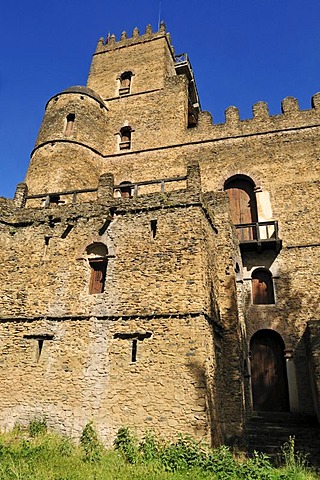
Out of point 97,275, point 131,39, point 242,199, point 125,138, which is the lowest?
point 97,275

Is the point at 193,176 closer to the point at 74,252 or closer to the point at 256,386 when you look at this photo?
the point at 74,252

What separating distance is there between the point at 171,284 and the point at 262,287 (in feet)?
21.4

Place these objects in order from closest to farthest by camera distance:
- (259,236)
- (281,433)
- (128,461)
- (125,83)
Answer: (128,461)
(281,433)
(259,236)
(125,83)

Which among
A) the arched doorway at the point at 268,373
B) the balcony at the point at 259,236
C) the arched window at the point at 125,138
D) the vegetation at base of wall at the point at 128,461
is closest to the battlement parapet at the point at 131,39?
the arched window at the point at 125,138

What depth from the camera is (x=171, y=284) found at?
35.3 feet

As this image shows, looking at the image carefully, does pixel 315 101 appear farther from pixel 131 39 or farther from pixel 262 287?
pixel 131 39

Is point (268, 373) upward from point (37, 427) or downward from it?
upward

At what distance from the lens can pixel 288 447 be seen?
10.1 meters

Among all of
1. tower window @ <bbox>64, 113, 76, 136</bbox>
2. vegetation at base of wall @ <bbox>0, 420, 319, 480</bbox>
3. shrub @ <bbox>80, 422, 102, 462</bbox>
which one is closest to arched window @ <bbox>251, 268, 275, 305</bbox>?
vegetation at base of wall @ <bbox>0, 420, 319, 480</bbox>

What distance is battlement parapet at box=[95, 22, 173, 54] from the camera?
24464 millimetres

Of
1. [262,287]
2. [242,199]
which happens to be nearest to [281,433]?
[262,287]

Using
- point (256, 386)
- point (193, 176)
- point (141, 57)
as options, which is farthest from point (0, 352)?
point (141, 57)

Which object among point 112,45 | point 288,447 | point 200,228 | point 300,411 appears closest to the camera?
point 288,447

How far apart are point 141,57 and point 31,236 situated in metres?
16.3
